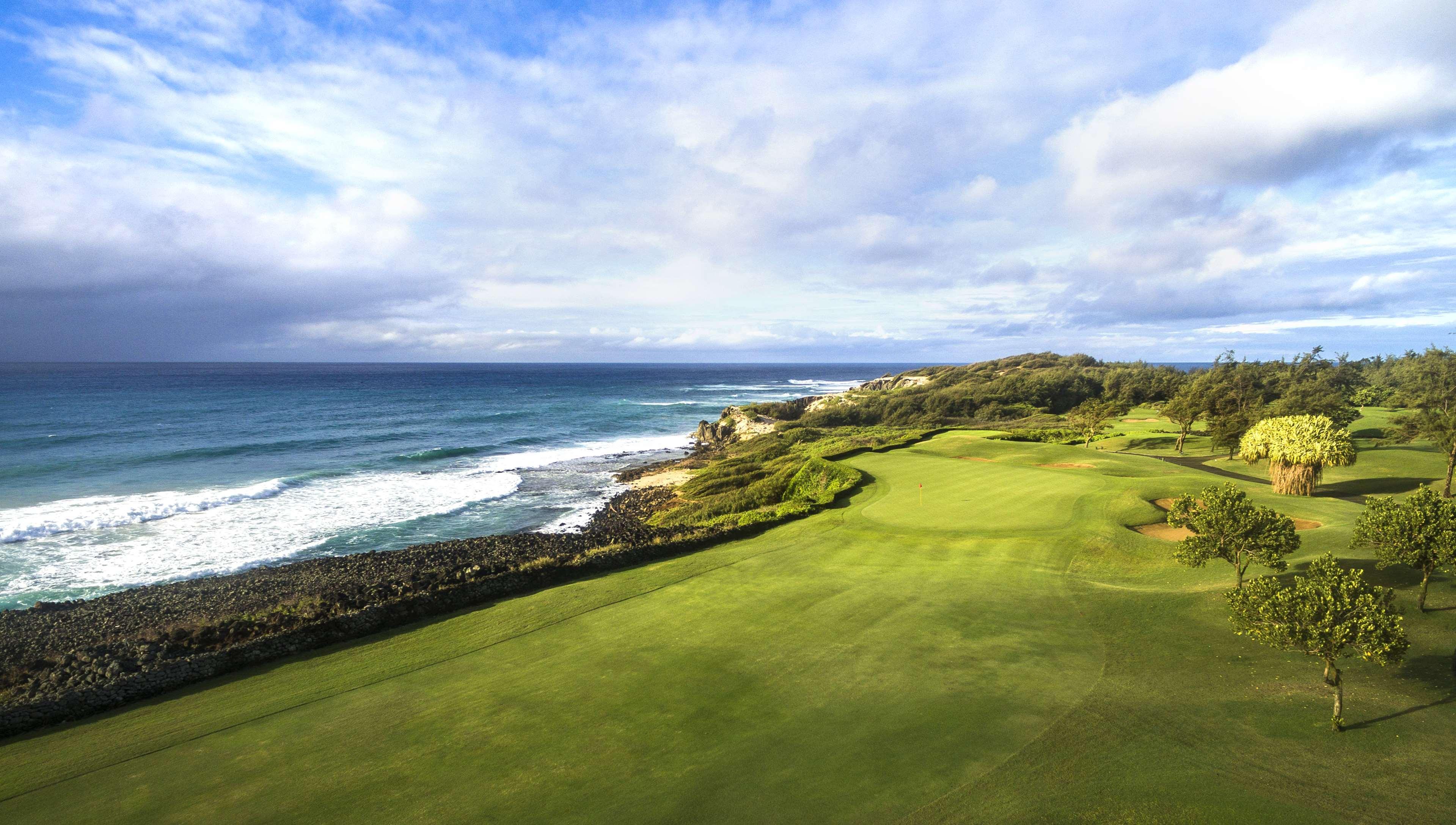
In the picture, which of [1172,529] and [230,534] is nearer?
[1172,529]

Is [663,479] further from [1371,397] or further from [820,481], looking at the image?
[1371,397]

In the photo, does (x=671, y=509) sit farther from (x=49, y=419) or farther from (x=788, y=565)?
(x=49, y=419)

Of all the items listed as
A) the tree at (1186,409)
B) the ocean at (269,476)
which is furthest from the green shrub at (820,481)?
the tree at (1186,409)

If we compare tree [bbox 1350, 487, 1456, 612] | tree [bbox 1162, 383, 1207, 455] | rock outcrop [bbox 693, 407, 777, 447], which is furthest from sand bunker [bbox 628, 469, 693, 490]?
tree [bbox 1162, 383, 1207, 455]

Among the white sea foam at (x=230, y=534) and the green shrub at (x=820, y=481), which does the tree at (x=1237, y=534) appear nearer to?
the green shrub at (x=820, y=481)

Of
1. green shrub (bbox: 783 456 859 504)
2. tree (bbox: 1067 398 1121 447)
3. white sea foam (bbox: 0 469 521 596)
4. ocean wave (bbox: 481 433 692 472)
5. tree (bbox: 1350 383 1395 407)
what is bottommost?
white sea foam (bbox: 0 469 521 596)

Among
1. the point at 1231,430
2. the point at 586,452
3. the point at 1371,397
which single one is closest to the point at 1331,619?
the point at 1231,430

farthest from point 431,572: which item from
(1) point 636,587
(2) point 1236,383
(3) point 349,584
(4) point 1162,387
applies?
(4) point 1162,387

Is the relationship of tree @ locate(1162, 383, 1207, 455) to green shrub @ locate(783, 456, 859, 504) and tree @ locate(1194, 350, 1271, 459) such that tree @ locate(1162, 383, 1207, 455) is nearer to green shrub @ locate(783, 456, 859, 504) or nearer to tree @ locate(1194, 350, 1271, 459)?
tree @ locate(1194, 350, 1271, 459)
